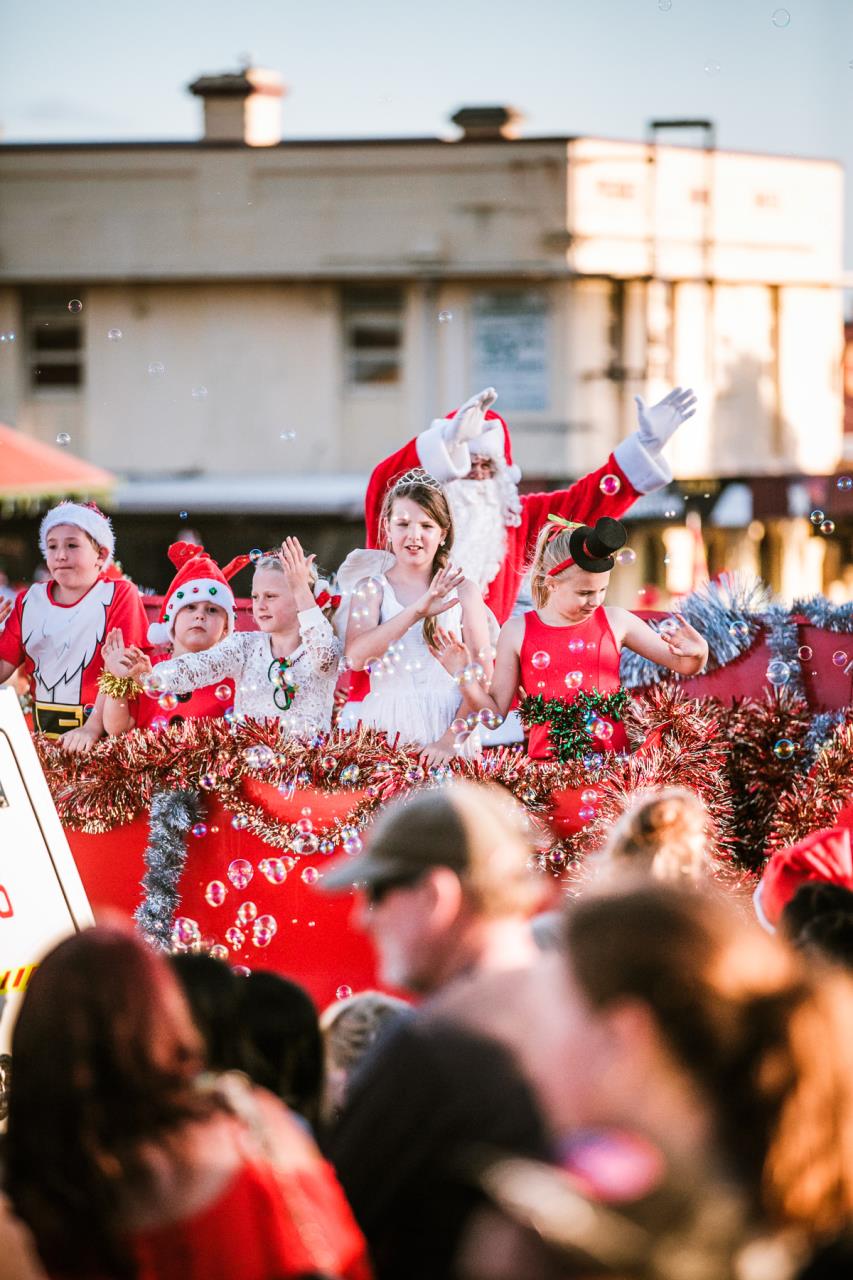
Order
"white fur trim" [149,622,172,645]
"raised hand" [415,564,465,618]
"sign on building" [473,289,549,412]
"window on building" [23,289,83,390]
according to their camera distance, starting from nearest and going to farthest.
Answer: "raised hand" [415,564,465,618], "white fur trim" [149,622,172,645], "sign on building" [473,289,549,412], "window on building" [23,289,83,390]

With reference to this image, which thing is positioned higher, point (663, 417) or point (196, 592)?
point (663, 417)

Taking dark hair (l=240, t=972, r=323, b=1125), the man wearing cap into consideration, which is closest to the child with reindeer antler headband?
dark hair (l=240, t=972, r=323, b=1125)

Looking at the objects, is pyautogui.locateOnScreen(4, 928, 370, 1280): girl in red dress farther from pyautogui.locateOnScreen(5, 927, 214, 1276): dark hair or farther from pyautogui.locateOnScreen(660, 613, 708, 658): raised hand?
pyautogui.locateOnScreen(660, 613, 708, 658): raised hand

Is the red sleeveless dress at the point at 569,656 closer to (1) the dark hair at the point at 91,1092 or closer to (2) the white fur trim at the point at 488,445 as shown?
(2) the white fur trim at the point at 488,445

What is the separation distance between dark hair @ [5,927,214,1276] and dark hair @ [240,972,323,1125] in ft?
1.78

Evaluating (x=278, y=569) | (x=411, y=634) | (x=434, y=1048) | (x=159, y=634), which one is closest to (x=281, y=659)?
(x=278, y=569)

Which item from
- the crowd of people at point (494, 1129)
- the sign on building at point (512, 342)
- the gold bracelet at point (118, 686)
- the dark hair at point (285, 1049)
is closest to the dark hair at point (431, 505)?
the gold bracelet at point (118, 686)

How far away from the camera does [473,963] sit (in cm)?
232

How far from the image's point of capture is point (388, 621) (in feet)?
15.0

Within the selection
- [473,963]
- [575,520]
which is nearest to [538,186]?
[575,520]

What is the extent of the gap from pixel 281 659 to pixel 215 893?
0.76 meters

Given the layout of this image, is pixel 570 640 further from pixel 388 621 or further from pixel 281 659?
pixel 281 659

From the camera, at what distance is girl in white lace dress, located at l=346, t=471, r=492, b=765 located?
15.2 feet

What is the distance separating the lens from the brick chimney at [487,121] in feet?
69.1
